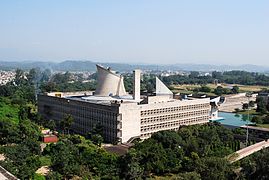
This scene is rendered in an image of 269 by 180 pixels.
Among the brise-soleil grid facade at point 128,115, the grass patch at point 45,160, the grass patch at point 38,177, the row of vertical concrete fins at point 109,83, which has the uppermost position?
the row of vertical concrete fins at point 109,83

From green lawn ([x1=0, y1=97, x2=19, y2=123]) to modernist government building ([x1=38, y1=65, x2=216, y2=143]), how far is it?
158 inches

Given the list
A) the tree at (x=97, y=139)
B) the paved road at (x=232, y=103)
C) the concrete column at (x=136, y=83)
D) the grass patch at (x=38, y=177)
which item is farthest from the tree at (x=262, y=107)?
the grass patch at (x=38, y=177)

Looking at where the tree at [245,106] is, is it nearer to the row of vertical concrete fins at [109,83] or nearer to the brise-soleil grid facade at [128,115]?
the brise-soleil grid facade at [128,115]

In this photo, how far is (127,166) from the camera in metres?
25.5

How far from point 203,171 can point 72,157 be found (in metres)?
9.52

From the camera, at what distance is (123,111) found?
1435 inches

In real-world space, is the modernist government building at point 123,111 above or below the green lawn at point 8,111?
above

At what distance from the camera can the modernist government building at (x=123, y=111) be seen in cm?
3697

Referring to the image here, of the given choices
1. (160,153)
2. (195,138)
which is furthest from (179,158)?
(195,138)

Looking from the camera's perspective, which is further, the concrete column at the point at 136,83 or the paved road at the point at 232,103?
the paved road at the point at 232,103

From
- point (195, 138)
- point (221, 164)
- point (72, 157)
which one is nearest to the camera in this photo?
point (221, 164)

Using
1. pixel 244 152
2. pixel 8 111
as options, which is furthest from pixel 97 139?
pixel 8 111

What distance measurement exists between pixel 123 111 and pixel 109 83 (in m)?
7.48

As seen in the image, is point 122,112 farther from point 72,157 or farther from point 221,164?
point 221,164
